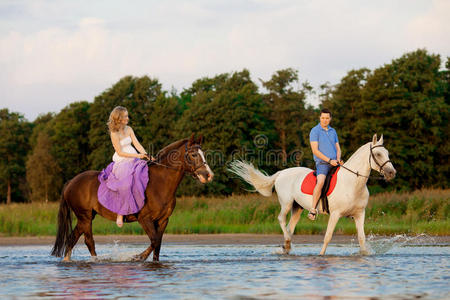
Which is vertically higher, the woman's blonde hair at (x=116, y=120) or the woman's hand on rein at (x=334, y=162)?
the woman's blonde hair at (x=116, y=120)

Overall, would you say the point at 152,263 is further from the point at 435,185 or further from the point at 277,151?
the point at 277,151

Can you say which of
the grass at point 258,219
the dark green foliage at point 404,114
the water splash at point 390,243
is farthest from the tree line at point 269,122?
the water splash at point 390,243

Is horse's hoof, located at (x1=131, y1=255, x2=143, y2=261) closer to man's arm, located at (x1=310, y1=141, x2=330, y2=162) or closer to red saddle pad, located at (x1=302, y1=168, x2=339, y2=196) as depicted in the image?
red saddle pad, located at (x1=302, y1=168, x2=339, y2=196)

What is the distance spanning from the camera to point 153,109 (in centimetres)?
7238

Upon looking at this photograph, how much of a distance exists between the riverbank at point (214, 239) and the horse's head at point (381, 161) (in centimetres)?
621

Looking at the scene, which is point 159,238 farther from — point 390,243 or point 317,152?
point 390,243

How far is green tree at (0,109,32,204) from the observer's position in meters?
84.1

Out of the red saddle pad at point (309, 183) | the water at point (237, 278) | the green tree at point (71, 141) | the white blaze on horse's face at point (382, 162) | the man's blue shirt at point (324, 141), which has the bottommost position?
the water at point (237, 278)

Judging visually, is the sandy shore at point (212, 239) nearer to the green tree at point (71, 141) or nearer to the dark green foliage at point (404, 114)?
the dark green foliage at point (404, 114)

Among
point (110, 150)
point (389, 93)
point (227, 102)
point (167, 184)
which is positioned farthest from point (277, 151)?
point (167, 184)

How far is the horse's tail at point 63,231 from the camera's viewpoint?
13.7 meters

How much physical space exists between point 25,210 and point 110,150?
39749 millimetres

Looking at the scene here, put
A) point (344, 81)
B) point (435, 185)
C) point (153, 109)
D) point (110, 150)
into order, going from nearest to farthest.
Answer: point (435, 185) < point (344, 81) < point (110, 150) < point (153, 109)

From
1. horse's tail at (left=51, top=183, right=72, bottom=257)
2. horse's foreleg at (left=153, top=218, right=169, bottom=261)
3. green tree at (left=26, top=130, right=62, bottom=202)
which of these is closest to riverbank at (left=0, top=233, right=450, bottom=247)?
horse's tail at (left=51, top=183, right=72, bottom=257)
